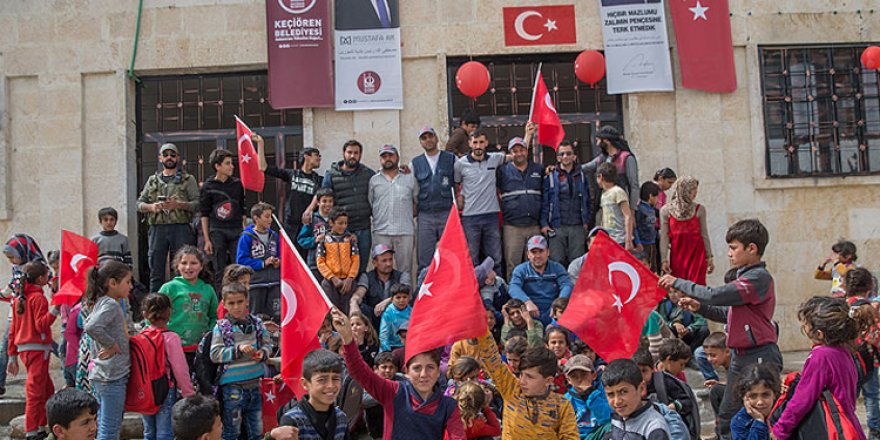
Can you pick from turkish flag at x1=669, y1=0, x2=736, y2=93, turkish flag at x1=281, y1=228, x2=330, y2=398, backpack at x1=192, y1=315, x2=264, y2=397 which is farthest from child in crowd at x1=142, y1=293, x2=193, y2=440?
turkish flag at x1=669, y1=0, x2=736, y2=93

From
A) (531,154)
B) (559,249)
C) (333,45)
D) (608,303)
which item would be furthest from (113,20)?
(608,303)

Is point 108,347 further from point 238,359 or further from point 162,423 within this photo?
point 238,359

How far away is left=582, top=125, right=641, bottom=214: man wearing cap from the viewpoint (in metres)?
10.5

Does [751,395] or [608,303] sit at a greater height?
[608,303]

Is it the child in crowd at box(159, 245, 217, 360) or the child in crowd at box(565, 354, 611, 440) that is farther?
the child in crowd at box(159, 245, 217, 360)

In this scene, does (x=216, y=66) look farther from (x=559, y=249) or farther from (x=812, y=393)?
(x=812, y=393)

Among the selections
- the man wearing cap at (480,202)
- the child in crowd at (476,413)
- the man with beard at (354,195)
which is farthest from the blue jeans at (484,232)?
the child in crowd at (476,413)

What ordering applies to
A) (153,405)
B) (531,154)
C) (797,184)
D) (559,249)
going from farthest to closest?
(531,154) → (797,184) → (559,249) → (153,405)

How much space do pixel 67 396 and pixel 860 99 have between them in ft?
35.8


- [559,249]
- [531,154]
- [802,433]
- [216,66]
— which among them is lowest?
[802,433]

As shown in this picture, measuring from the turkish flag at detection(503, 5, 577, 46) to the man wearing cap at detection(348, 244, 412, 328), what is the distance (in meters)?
3.61

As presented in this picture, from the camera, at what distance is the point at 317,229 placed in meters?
10.0

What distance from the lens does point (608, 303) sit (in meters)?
6.14

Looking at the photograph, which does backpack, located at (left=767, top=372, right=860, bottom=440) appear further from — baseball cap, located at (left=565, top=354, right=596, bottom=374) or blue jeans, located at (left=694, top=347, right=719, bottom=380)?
blue jeans, located at (left=694, top=347, right=719, bottom=380)
